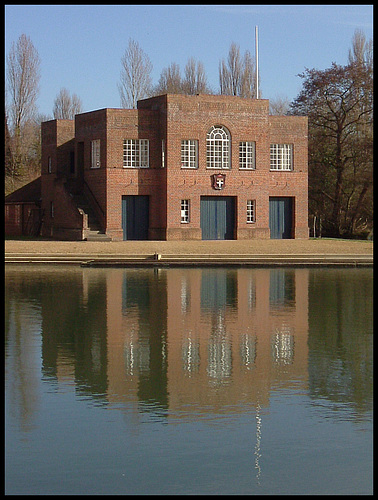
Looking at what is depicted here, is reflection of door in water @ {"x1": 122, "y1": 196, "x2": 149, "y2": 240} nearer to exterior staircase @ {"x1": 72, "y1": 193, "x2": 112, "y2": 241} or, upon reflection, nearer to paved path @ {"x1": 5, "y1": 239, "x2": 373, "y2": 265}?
exterior staircase @ {"x1": 72, "y1": 193, "x2": 112, "y2": 241}

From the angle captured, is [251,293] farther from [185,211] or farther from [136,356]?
[185,211]

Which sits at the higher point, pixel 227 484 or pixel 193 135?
pixel 193 135

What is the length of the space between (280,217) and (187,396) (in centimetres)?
4373

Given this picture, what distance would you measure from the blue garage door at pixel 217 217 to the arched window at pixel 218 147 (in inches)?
76.9

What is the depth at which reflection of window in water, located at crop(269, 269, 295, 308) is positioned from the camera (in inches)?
891

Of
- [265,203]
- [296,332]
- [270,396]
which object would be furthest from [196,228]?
[270,396]

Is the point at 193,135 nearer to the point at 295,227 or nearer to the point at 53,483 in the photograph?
the point at 295,227

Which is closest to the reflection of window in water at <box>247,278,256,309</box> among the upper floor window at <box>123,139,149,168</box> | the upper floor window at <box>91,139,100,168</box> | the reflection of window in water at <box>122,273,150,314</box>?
the reflection of window in water at <box>122,273,150,314</box>

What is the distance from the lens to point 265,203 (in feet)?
175

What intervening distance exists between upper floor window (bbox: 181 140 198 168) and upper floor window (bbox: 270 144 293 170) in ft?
18.2

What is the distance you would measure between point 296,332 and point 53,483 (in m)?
9.67

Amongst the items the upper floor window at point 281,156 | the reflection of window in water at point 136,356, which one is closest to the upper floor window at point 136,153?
the upper floor window at point 281,156

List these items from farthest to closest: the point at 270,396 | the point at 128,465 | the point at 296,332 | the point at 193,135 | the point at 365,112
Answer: the point at 365,112 < the point at 193,135 < the point at 296,332 < the point at 270,396 < the point at 128,465

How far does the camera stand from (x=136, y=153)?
51.6 metres
